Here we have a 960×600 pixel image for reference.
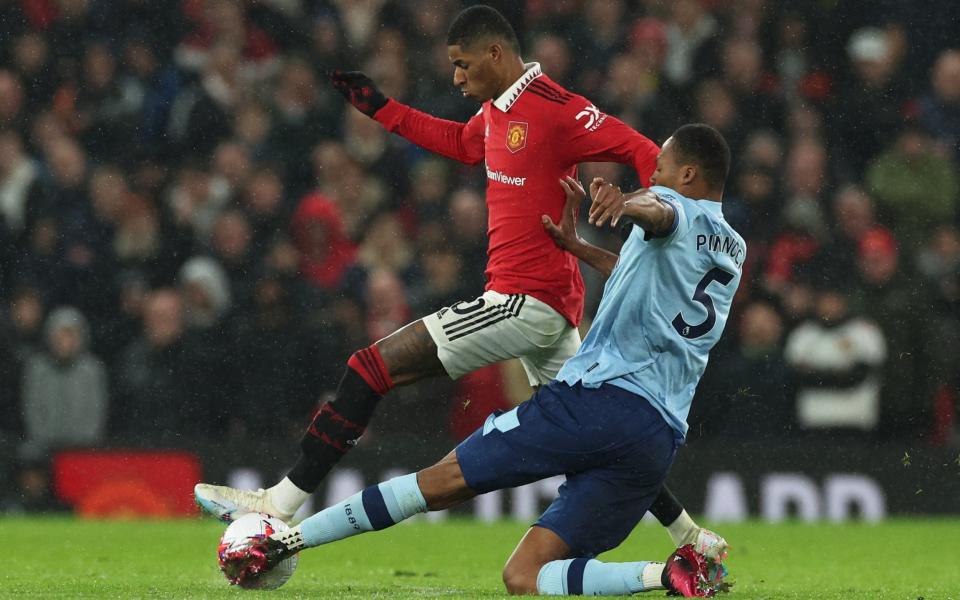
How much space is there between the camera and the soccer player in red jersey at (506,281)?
22.4 ft

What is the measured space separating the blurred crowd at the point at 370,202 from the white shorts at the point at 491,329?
431 centimetres

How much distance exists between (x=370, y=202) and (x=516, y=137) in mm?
5314

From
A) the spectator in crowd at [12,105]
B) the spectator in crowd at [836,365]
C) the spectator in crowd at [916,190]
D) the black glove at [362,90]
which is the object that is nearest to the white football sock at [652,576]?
the black glove at [362,90]

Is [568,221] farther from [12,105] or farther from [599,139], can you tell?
[12,105]

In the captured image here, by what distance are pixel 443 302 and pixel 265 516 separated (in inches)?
190

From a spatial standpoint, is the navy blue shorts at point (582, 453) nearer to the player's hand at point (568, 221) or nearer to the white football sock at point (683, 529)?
the player's hand at point (568, 221)

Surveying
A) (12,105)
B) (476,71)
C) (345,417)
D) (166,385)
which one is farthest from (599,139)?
(12,105)

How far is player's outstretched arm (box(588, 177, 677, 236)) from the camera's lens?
5320 millimetres

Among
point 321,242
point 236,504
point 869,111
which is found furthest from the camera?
point 869,111

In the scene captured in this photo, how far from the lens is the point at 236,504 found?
6824 millimetres

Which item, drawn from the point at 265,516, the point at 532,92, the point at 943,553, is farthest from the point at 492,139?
the point at 943,553

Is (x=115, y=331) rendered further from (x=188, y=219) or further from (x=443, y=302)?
(x=443, y=302)

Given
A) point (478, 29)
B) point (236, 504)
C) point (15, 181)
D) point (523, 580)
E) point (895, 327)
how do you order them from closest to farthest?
point (523, 580), point (236, 504), point (478, 29), point (895, 327), point (15, 181)

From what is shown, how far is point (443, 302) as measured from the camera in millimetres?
11219
